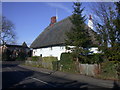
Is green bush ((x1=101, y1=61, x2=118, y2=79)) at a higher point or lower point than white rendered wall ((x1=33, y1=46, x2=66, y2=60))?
lower

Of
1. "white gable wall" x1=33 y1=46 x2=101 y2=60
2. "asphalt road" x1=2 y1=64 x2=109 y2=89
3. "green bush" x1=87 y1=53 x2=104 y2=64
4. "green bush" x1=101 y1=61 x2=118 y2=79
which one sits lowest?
"asphalt road" x1=2 y1=64 x2=109 y2=89

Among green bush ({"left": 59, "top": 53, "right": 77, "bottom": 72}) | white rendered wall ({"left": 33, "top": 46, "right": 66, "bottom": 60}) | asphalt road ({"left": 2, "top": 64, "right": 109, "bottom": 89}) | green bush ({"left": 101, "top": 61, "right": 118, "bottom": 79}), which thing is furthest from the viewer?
white rendered wall ({"left": 33, "top": 46, "right": 66, "bottom": 60})

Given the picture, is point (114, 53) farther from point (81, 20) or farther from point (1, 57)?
point (1, 57)

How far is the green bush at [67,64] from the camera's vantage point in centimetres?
2311

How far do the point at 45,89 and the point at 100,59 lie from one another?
45.4ft

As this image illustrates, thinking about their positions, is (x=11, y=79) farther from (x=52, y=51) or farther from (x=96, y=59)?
(x=52, y=51)

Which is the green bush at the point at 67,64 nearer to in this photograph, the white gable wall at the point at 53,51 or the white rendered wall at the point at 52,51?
the white gable wall at the point at 53,51

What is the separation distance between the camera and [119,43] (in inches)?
700

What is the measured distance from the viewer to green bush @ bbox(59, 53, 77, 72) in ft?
75.8

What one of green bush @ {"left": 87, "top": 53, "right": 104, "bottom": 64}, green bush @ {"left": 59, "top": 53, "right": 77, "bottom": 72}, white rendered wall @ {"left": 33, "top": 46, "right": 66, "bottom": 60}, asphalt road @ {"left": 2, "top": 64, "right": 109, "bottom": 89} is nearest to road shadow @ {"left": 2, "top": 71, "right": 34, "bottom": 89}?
asphalt road @ {"left": 2, "top": 64, "right": 109, "bottom": 89}

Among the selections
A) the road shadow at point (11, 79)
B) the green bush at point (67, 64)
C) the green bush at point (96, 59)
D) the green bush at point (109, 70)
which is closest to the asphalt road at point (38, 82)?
the road shadow at point (11, 79)

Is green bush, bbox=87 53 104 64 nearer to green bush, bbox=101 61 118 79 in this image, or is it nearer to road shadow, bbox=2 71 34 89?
green bush, bbox=101 61 118 79

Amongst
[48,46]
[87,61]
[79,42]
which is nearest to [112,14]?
[79,42]

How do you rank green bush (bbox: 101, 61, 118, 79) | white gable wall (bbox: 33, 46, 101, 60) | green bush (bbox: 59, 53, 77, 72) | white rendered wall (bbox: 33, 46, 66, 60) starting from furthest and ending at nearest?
white rendered wall (bbox: 33, 46, 66, 60) → white gable wall (bbox: 33, 46, 101, 60) → green bush (bbox: 59, 53, 77, 72) → green bush (bbox: 101, 61, 118, 79)
